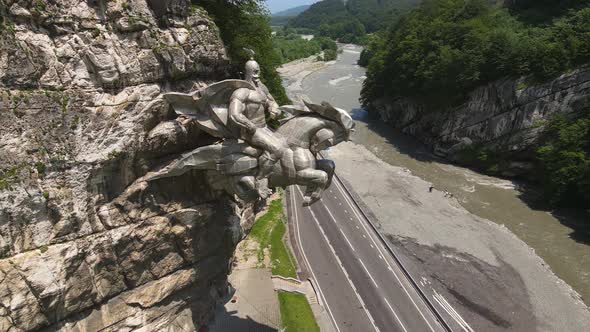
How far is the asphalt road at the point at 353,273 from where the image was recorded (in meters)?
17.9

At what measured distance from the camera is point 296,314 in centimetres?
1678

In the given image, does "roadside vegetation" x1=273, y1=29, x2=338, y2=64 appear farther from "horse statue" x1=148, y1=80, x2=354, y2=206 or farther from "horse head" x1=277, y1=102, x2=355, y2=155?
"horse statue" x1=148, y1=80, x2=354, y2=206

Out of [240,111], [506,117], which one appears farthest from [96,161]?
[506,117]

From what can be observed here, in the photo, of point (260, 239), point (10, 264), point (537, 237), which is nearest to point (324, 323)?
point (260, 239)

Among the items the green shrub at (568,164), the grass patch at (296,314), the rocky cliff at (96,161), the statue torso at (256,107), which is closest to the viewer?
the rocky cliff at (96,161)

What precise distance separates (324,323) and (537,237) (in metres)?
19.2

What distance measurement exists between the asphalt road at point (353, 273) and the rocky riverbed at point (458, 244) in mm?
1777

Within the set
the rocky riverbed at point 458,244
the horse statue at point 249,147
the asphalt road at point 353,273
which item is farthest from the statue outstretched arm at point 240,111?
the asphalt road at point 353,273

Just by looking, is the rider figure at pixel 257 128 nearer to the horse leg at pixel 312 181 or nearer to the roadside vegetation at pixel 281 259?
the horse leg at pixel 312 181

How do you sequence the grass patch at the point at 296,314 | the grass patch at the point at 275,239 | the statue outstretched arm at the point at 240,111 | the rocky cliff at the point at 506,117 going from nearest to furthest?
the statue outstretched arm at the point at 240,111 < the grass patch at the point at 296,314 < the grass patch at the point at 275,239 < the rocky cliff at the point at 506,117

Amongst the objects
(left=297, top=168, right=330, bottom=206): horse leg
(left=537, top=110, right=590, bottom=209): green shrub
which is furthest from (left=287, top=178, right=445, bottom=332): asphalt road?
(left=537, top=110, right=590, bottom=209): green shrub

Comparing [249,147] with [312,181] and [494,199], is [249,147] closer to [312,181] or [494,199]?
[312,181]

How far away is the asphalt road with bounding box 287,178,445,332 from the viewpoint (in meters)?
17.9

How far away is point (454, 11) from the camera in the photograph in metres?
46.0
